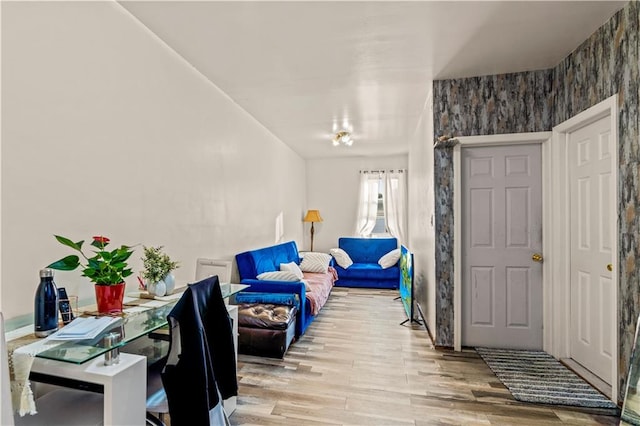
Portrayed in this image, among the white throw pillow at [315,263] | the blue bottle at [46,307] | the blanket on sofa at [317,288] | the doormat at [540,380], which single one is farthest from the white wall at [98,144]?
the doormat at [540,380]

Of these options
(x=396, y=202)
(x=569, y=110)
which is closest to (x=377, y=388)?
(x=569, y=110)

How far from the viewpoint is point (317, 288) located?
13.2 ft

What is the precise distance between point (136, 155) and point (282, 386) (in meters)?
2.02

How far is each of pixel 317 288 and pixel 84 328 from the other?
9.64 feet

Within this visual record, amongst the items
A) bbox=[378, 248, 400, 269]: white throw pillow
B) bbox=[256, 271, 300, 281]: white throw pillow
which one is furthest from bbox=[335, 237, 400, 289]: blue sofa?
bbox=[256, 271, 300, 281]: white throw pillow

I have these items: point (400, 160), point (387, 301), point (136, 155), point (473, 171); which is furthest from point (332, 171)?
point (136, 155)

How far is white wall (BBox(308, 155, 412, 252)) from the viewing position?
6.72m

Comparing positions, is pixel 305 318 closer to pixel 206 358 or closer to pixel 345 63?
pixel 206 358

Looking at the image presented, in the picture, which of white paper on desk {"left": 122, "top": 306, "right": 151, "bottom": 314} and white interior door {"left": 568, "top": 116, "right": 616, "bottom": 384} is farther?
white interior door {"left": 568, "top": 116, "right": 616, "bottom": 384}

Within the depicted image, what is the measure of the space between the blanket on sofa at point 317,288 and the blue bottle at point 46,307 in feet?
8.18

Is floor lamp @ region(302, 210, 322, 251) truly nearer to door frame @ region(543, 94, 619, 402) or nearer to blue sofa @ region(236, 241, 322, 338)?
blue sofa @ region(236, 241, 322, 338)

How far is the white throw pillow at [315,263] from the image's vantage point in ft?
16.7

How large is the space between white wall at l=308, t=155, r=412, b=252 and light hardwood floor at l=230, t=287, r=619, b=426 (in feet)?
11.2

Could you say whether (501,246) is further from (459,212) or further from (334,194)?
(334,194)
